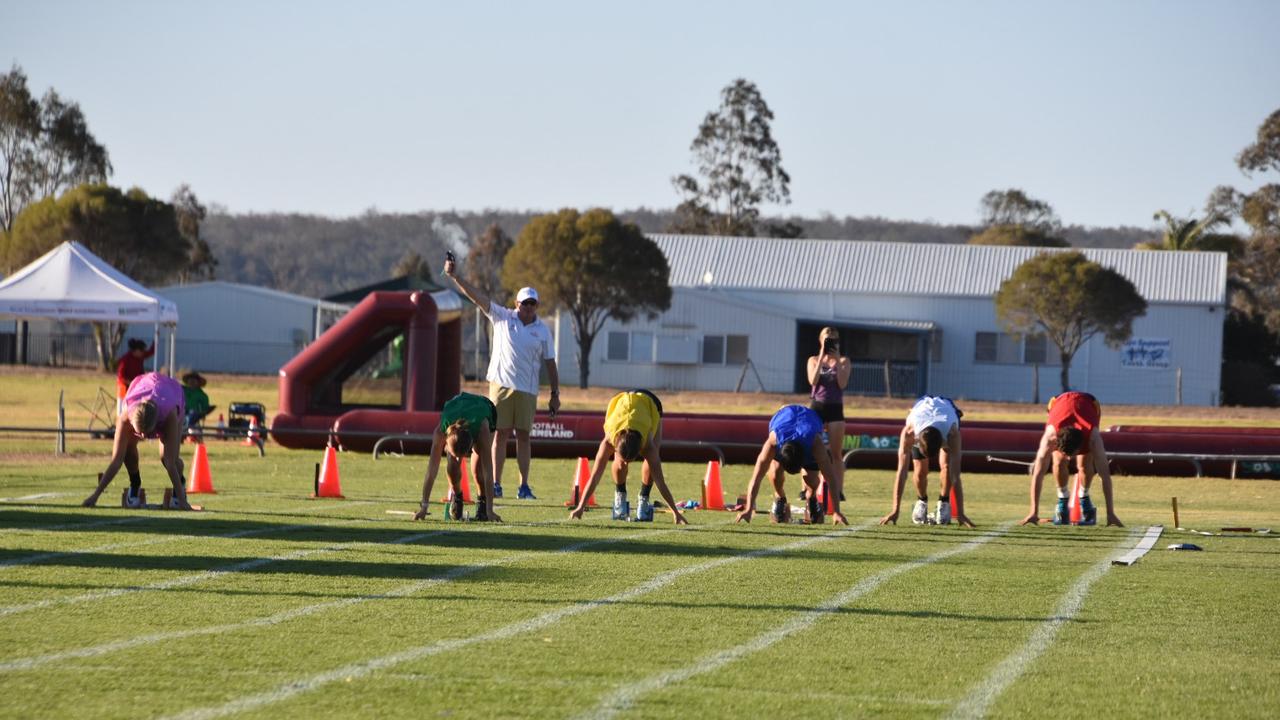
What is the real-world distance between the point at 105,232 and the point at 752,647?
221 feet

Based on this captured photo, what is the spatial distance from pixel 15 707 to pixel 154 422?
7.84 metres

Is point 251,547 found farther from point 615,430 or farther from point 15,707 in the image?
point 15,707

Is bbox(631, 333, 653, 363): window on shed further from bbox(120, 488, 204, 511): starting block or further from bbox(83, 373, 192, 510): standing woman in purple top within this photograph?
bbox(83, 373, 192, 510): standing woman in purple top

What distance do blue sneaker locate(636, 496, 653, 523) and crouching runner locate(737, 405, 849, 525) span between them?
0.83m

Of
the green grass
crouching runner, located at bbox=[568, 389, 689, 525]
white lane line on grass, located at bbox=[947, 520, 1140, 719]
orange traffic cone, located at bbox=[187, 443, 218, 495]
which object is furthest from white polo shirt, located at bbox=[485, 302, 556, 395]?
white lane line on grass, located at bbox=[947, 520, 1140, 719]

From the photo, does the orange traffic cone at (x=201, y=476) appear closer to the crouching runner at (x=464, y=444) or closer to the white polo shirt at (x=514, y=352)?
the white polo shirt at (x=514, y=352)

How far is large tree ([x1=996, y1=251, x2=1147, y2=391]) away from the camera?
198 feet

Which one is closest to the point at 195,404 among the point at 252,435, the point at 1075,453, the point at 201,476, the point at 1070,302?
the point at 252,435

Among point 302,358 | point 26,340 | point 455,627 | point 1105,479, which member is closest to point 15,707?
point 455,627

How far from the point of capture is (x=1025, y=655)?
8.48 m

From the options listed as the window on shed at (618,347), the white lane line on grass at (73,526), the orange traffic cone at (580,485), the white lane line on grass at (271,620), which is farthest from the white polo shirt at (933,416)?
the window on shed at (618,347)

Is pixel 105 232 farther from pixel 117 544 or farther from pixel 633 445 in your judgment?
pixel 117 544

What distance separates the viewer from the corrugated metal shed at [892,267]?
66812mm

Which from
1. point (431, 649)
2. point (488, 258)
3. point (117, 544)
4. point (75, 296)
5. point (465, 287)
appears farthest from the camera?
point (488, 258)
